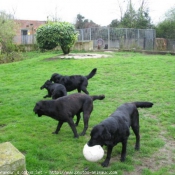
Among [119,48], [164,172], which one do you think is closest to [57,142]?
[164,172]

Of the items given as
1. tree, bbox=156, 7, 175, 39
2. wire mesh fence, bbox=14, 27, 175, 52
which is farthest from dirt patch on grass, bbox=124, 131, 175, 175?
tree, bbox=156, 7, 175, 39

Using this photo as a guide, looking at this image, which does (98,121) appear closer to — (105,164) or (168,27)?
(105,164)

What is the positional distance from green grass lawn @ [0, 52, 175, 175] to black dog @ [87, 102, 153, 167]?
356mm

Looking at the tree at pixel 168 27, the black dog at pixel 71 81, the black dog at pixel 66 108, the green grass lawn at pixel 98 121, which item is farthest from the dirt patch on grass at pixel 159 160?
the tree at pixel 168 27

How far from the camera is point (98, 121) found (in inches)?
235

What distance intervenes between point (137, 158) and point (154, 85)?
19.3ft

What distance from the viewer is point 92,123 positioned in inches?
229

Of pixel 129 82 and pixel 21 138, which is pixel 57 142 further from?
pixel 129 82

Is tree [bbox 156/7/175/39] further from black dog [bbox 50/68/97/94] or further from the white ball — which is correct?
the white ball

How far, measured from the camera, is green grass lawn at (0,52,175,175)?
13.1 feet

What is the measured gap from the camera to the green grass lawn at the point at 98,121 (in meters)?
3.99

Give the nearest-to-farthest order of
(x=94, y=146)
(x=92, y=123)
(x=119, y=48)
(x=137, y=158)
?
(x=94, y=146)
(x=137, y=158)
(x=92, y=123)
(x=119, y=48)

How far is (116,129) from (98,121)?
221 cm

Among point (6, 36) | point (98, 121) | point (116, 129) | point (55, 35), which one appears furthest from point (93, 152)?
point (6, 36)
